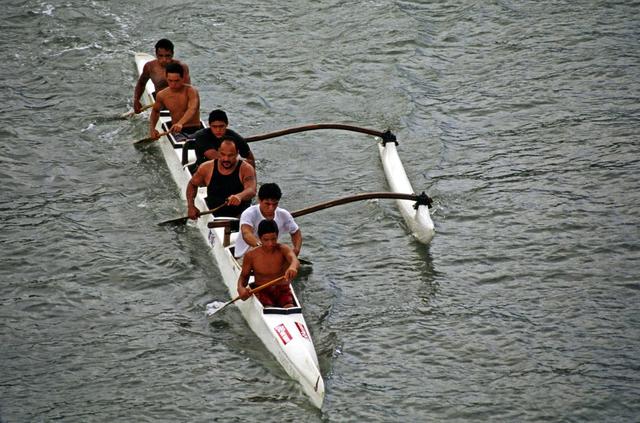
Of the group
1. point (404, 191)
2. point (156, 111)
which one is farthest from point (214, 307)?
point (156, 111)

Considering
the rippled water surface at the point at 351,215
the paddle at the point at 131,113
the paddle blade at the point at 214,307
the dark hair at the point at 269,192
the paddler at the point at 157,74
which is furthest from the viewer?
the paddle at the point at 131,113

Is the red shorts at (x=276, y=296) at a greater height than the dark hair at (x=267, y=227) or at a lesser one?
lesser

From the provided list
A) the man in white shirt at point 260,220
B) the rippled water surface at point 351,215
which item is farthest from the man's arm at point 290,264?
the rippled water surface at point 351,215

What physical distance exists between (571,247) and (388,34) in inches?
360

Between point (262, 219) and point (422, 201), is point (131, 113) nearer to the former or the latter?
point (262, 219)

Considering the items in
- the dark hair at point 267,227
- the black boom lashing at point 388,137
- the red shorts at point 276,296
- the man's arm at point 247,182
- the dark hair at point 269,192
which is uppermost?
the dark hair at point 269,192

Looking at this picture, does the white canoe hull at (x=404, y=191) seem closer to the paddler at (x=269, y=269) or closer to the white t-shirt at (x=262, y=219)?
the white t-shirt at (x=262, y=219)

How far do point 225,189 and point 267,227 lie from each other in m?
2.24

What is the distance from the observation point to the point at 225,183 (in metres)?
14.2

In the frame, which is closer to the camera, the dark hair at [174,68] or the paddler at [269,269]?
the paddler at [269,269]

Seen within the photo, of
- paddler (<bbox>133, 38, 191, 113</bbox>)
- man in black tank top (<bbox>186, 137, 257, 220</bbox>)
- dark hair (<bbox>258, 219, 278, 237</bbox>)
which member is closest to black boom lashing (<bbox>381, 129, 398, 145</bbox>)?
paddler (<bbox>133, 38, 191, 113</bbox>)

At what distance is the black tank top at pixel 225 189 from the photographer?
46.5 feet

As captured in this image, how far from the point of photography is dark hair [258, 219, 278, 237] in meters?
12.2

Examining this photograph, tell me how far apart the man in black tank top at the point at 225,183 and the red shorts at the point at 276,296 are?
167 centimetres
